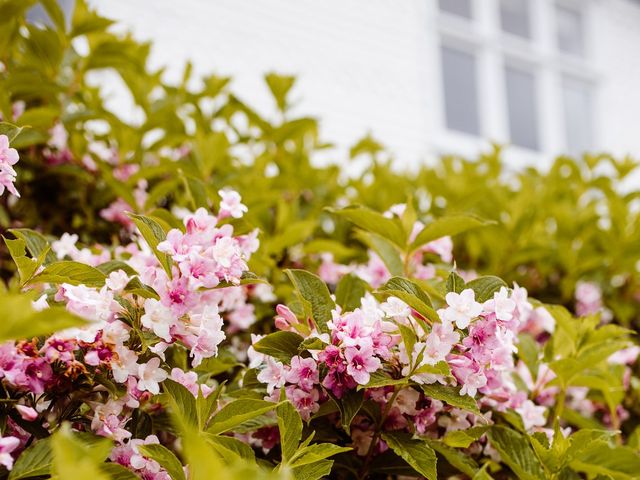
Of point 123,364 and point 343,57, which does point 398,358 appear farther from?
point 343,57

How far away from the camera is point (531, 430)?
1.05 meters

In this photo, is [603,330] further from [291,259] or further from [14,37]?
[14,37]

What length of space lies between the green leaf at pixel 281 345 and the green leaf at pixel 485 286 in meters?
0.24

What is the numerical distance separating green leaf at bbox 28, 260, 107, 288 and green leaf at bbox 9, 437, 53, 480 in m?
0.19

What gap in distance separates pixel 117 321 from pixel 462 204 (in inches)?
52.7

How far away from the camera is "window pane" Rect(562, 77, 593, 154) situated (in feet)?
21.0

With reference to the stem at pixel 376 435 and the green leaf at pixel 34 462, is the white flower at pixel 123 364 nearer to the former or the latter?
the green leaf at pixel 34 462

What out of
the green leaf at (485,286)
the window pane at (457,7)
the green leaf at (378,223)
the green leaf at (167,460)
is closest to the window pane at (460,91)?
the window pane at (457,7)

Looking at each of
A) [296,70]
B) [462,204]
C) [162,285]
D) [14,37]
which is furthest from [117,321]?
[296,70]

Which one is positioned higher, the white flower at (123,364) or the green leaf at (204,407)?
the white flower at (123,364)

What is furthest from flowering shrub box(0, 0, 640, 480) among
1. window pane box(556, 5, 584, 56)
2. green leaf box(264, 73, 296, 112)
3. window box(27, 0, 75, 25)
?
window pane box(556, 5, 584, 56)

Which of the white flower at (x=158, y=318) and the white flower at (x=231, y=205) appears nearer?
the white flower at (x=158, y=318)

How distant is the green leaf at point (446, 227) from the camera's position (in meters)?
1.07

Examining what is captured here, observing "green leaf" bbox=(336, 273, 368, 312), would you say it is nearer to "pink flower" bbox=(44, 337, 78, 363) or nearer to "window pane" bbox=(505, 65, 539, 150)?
"pink flower" bbox=(44, 337, 78, 363)
